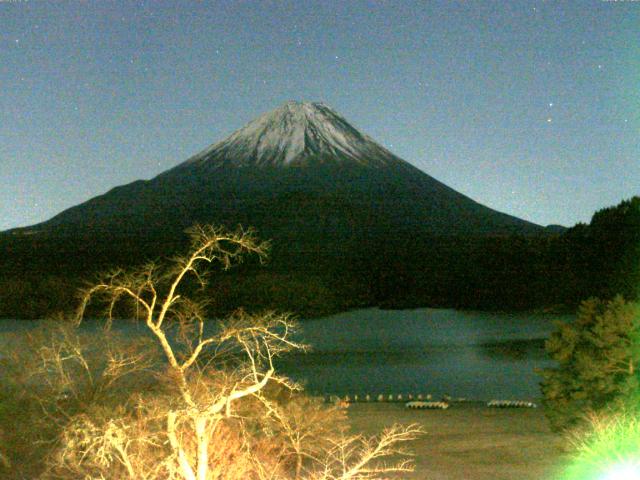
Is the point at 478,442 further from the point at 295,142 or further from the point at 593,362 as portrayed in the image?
the point at 295,142

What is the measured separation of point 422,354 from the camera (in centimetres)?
4619

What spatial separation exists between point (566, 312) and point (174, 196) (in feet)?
157

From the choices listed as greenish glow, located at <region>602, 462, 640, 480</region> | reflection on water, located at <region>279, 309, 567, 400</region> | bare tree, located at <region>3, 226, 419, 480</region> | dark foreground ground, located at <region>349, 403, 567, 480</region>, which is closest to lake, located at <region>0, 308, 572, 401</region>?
reflection on water, located at <region>279, 309, 567, 400</region>

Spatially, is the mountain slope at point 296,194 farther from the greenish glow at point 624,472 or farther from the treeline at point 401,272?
the greenish glow at point 624,472

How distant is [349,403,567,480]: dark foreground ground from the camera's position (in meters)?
13.0

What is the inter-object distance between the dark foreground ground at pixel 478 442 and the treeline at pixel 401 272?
28.6 m

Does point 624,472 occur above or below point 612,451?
below

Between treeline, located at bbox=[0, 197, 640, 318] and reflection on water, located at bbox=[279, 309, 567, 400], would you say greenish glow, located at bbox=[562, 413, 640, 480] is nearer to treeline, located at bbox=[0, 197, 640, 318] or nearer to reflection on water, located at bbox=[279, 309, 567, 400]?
reflection on water, located at bbox=[279, 309, 567, 400]

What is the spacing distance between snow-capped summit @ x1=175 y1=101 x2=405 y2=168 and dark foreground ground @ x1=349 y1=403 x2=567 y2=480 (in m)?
77.4

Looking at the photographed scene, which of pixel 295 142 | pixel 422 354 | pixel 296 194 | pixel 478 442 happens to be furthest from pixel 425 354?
pixel 295 142

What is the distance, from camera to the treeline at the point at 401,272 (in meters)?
54.7

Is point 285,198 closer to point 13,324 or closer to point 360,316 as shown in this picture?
point 360,316

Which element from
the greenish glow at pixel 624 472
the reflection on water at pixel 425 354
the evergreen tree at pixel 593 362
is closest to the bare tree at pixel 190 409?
the greenish glow at pixel 624 472

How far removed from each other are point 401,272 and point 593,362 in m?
54.7
